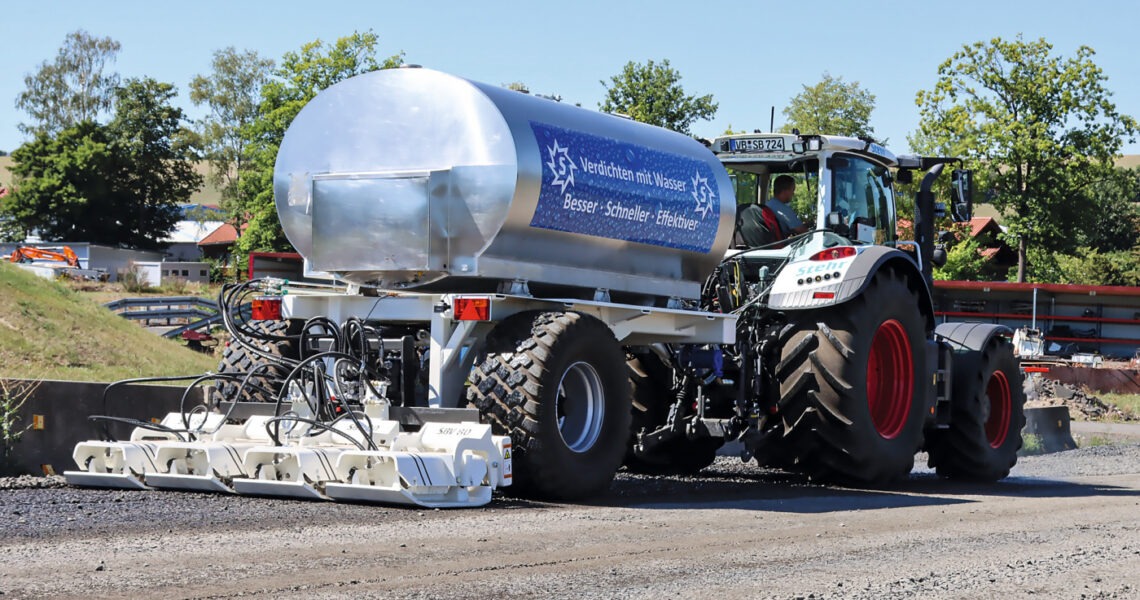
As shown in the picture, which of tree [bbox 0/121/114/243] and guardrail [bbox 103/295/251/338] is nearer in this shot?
guardrail [bbox 103/295/251/338]

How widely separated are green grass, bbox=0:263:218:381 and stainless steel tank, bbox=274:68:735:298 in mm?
11970

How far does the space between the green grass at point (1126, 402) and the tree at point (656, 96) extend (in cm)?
2053

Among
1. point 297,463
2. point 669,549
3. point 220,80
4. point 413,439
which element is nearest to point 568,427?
point 413,439

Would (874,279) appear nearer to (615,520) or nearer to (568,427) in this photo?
(568,427)

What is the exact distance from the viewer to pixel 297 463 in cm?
866

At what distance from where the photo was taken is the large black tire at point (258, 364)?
10297 mm

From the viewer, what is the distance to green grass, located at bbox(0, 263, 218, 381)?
72.2 feet

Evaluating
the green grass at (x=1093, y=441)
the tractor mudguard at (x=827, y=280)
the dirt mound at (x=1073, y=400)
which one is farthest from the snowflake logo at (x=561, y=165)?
the dirt mound at (x=1073, y=400)

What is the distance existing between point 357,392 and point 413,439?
1.04 metres

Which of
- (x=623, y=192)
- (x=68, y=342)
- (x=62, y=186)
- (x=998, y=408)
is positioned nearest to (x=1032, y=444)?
(x=998, y=408)

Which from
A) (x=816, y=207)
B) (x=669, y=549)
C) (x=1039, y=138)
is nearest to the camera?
(x=669, y=549)

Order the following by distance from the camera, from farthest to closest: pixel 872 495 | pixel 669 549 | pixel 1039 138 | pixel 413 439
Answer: pixel 1039 138 < pixel 872 495 < pixel 413 439 < pixel 669 549

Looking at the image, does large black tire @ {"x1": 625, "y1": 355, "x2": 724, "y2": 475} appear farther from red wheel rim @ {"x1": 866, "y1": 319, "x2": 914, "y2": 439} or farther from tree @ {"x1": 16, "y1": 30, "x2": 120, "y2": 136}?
tree @ {"x1": 16, "y1": 30, "x2": 120, "y2": 136}

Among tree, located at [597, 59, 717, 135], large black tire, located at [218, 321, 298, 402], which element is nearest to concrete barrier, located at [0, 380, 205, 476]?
large black tire, located at [218, 321, 298, 402]
